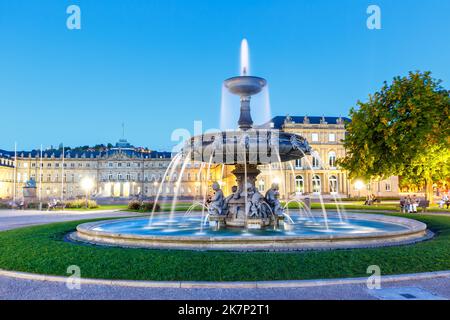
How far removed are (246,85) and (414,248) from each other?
824cm

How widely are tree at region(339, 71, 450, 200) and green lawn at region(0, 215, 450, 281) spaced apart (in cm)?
1905

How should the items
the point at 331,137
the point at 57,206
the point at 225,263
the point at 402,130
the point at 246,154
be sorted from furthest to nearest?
the point at 331,137 → the point at 57,206 → the point at 402,130 → the point at 246,154 → the point at 225,263

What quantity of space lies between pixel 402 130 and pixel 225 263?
24.1 meters

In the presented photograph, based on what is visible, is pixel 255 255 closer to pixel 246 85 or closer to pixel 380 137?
pixel 246 85

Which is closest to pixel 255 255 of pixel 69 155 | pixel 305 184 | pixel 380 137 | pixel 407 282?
pixel 407 282

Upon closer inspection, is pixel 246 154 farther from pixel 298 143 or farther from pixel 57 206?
pixel 57 206

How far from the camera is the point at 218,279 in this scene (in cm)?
669

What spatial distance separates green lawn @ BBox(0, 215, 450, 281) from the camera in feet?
22.7

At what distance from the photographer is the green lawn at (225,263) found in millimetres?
6922

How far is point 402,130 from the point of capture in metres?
26.5

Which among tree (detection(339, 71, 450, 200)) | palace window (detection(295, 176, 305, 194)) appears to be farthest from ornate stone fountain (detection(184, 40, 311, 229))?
→ palace window (detection(295, 176, 305, 194))

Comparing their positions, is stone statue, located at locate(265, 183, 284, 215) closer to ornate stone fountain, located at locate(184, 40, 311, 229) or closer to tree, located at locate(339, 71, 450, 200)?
ornate stone fountain, located at locate(184, 40, 311, 229)

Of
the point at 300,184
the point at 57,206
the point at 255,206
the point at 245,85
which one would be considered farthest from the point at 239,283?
the point at 300,184

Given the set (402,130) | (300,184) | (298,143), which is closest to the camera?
(298,143)
